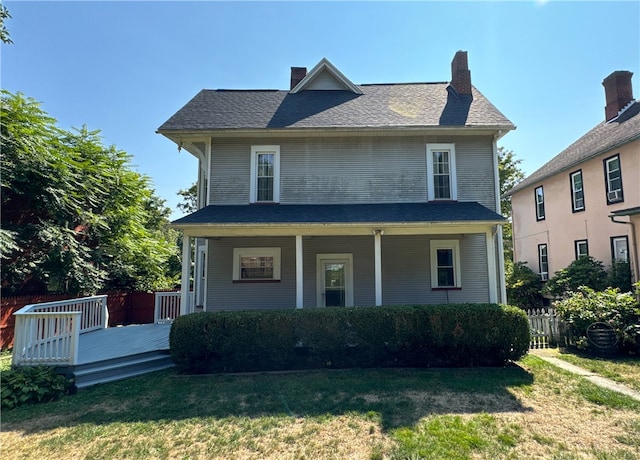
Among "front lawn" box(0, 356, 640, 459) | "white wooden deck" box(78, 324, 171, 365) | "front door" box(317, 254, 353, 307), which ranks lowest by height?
"front lawn" box(0, 356, 640, 459)

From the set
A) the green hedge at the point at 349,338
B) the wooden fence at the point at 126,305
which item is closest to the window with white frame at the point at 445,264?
the green hedge at the point at 349,338

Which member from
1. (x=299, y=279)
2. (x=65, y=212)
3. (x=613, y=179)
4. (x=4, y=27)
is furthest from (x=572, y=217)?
(x=4, y=27)

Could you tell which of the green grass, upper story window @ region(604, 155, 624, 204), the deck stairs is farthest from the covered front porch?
upper story window @ region(604, 155, 624, 204)

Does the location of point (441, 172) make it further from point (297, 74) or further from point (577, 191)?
point (577, 191)

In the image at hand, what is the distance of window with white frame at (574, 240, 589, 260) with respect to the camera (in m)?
14.0

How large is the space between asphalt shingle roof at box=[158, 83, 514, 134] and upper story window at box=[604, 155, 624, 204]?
6504mm

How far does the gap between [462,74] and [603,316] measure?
28.4 feet

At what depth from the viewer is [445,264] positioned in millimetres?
9711

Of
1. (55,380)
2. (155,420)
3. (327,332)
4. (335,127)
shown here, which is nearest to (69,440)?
(155,420)

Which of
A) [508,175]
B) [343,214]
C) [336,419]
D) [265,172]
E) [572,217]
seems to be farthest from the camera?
[508,175]

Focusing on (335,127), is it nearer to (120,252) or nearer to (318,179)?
(318,179)

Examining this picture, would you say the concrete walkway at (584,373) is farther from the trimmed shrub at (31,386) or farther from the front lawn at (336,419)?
the trimmed shrub at (31,386)

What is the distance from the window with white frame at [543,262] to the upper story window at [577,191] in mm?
2718

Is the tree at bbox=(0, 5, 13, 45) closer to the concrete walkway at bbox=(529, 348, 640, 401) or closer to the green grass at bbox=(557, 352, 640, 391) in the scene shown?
the concrete walkway at bbox=(529, 348, 640, 401)
